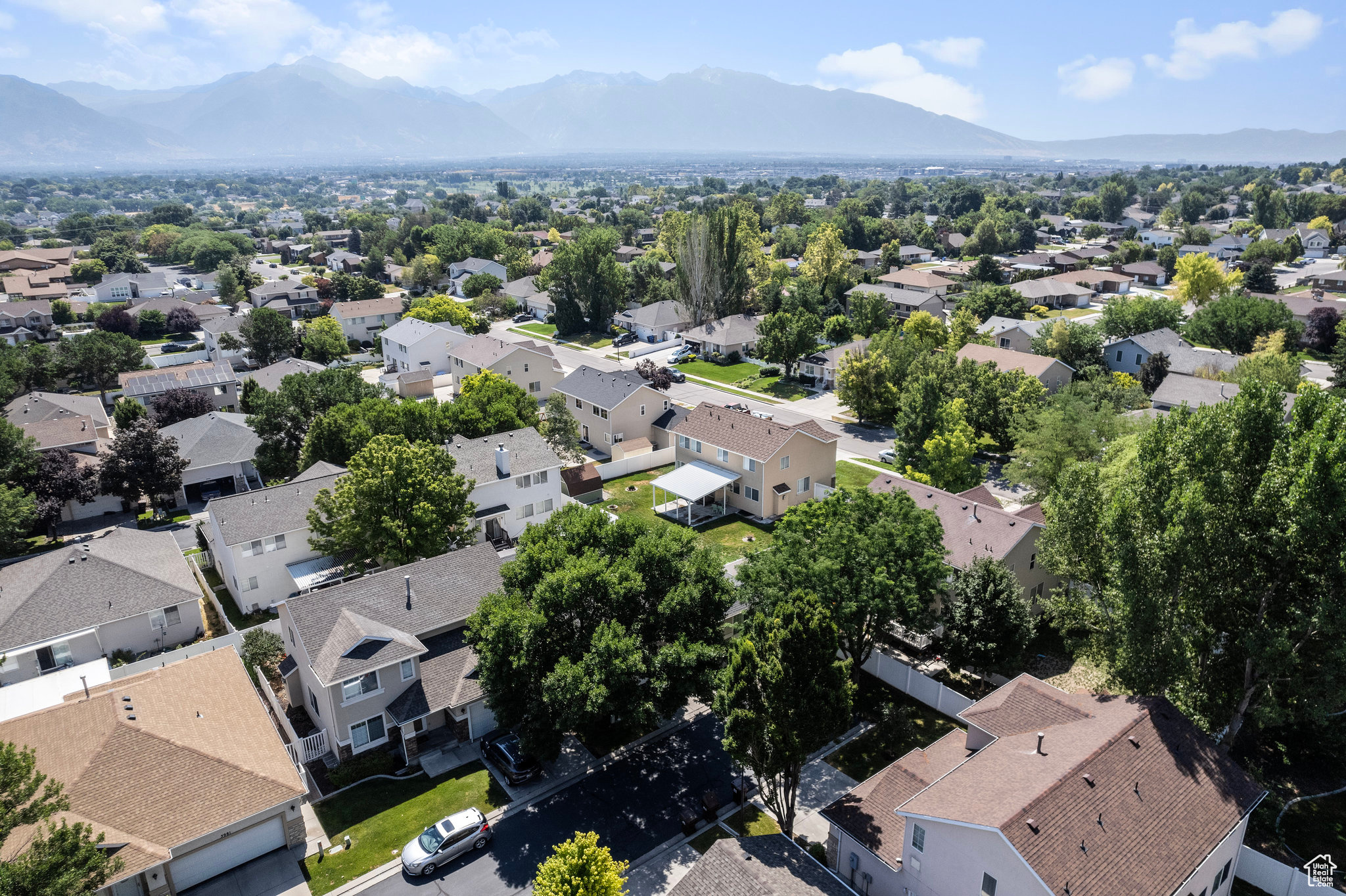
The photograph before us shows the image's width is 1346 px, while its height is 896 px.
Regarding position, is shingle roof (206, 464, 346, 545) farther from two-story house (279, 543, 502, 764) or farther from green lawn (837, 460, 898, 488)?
green lawn (837, 460, 898, 488)

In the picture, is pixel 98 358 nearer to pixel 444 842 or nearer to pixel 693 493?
pixel 693 493

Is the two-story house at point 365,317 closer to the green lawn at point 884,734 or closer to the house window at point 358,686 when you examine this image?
the house window at point 358,686

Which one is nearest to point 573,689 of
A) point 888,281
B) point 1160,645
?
point 1160,645

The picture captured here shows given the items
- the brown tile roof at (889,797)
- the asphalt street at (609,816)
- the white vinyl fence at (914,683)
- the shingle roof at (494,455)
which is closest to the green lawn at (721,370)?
the shingle roof at (494,455)

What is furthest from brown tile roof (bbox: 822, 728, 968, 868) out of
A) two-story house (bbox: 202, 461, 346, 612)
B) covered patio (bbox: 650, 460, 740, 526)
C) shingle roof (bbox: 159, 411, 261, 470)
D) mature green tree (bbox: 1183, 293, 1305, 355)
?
mature green tree (bbox: 1183, 293, 1305, 355)

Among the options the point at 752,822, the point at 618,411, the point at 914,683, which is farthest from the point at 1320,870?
the point at 618,411

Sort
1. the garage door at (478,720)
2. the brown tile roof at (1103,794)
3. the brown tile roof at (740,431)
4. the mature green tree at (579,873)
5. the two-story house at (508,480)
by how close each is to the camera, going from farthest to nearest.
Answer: the brown tile roof at (740,431) → the two-story house at (508,480) → the garage door at (478,720) → the brown tile roof at (1103,794) → the mature green tree at (579,873)

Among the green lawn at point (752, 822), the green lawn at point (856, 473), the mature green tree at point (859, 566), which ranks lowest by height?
the green lawn at point (752, 822)
